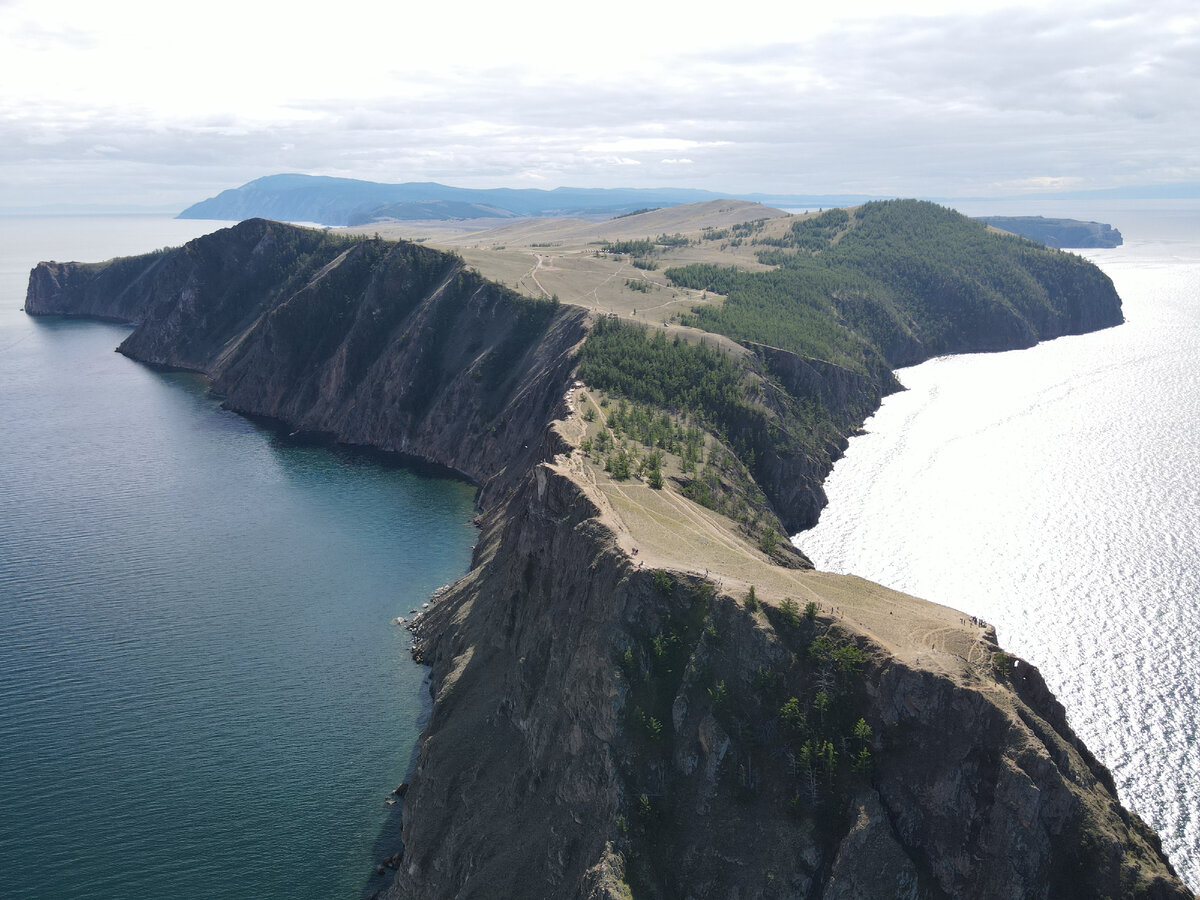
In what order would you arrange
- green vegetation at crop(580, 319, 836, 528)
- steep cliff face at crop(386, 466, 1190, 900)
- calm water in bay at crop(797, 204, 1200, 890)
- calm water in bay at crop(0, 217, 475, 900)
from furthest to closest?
green vegetation at crop(580, 319, 836, 528)
calm water in bay at crop(797, 204, 1200, 890)
calm water in bay at crop(0, 217, 475, 900)
steep cliff face at crop(386, 466, 1190, 900)

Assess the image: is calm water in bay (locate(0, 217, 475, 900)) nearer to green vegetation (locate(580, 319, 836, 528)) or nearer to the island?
the island

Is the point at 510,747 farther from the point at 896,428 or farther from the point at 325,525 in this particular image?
→ the point at 896,428

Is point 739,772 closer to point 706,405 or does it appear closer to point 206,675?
point 206,675

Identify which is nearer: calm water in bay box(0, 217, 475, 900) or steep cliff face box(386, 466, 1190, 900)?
steep cliff face box(386, 466, 1190, 900)

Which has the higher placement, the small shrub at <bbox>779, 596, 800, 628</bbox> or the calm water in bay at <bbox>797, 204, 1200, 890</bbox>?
the small shrub at <bbox>779, 596, 800, 628</bbox>

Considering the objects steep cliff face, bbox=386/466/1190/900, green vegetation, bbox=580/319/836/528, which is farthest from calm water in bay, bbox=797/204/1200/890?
steep cliff face, bbox=386/466/1190/900

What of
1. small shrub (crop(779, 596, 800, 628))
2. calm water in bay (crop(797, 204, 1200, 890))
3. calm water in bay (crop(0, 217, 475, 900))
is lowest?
calm water in bay (crop(0, 217, 475, 900))
